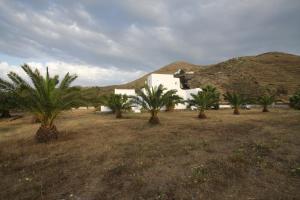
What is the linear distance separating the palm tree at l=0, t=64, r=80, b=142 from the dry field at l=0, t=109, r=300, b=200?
120 cm

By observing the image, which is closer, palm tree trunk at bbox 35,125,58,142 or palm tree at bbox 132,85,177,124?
palm tree trunk at bbox 35,125,58,142

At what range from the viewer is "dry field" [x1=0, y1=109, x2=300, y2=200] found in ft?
17.7

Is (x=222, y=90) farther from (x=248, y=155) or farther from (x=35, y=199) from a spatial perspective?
(x=35, y=199)

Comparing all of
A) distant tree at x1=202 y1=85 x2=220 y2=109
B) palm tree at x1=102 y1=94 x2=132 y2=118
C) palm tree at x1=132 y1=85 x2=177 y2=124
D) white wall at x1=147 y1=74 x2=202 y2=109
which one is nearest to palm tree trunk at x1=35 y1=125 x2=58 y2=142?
palm tree at x1=132 y1=85 x2=177 y2=124

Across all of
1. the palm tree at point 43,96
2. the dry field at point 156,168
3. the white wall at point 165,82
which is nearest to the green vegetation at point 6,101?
the palm tree at point 43,96

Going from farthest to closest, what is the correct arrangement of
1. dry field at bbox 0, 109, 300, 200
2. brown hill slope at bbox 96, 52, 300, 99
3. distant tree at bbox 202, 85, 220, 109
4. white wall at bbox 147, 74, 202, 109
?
brown hill slope at bbox 96, 52, 300, 99, white wall at bbox 147, 74, 202, 109, distant tree at bbox 202, 85, 220, 109, dry field at bbox 0, 109, 300, 200

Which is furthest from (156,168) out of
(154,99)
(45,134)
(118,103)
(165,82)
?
(165,82)

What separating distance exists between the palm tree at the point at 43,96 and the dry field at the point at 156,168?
120cm

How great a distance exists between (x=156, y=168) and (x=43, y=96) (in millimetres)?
7244

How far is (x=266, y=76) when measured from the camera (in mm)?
58875

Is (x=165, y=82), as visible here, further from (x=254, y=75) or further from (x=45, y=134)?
(x=254, y=75)

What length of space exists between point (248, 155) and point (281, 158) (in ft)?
3.26

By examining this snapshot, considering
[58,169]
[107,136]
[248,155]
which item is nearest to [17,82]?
[107,136]

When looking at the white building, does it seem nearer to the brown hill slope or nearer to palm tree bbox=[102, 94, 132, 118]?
palm tree bbox=[102, 94, 132, 118]
